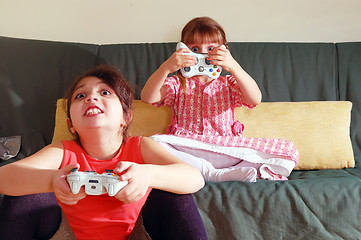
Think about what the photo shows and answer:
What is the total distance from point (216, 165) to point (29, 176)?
2.17ft

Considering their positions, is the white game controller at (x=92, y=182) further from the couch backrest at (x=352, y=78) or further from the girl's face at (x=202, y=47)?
the couch backrest at (x=352, y=78)

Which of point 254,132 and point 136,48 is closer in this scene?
point 254,132

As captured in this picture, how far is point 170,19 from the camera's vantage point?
190 cm

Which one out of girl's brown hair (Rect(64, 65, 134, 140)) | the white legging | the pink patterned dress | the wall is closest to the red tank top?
girl's brown hair (Rect(64, 65, 134, 140))

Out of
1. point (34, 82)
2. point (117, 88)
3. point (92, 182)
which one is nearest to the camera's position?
point (92, 182)

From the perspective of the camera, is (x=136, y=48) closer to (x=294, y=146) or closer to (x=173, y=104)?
(x=173, y=104)

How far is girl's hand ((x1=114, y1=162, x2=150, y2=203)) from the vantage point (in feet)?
2.39

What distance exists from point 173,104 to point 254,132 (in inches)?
12.9

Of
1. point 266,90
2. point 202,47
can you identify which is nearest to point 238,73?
point 202,47

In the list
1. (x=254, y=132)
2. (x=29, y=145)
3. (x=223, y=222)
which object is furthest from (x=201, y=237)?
(x=29, y=145)

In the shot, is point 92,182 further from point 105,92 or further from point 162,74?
point 162,74

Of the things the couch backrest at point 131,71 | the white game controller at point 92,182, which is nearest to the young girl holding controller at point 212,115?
the couch backrest at point 131,71

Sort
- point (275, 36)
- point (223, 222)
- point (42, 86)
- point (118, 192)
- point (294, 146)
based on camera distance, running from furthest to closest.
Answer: point (275, 36) → point (42, 86) → point (294, 146) → point (223, 222) → point (118, 192)

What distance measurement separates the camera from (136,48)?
1.70 meters
